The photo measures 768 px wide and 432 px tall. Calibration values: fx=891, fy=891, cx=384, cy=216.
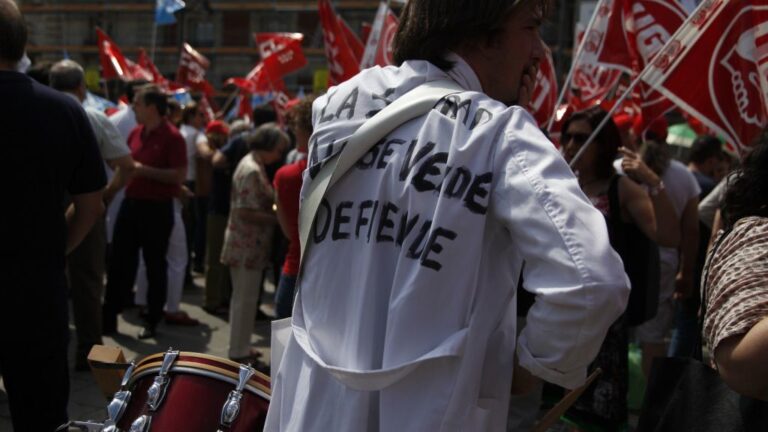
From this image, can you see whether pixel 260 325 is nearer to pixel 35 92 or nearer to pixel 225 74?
pixel 35 92

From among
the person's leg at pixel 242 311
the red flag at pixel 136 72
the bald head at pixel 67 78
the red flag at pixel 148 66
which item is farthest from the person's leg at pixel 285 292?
the red flag at pixel 148 66

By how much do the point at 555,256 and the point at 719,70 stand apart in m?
3.11

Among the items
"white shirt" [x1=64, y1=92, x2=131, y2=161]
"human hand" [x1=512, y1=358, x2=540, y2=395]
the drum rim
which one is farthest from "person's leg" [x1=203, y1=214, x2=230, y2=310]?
"human hand" [x1=512, y1=358, x2=540, y2=395]

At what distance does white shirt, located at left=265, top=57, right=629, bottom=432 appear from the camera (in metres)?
1.48

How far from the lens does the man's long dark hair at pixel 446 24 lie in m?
1.66

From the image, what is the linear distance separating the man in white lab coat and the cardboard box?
38.4 inches

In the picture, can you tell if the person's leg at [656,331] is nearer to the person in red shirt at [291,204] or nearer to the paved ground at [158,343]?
the paved ground at [158,343]

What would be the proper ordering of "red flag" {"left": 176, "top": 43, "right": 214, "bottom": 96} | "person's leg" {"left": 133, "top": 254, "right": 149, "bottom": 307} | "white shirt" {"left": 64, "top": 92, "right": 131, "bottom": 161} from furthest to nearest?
"red flag" {"left": 176, "top": 43, "right": 214, "bottom": 96} → "person's leg" {"left": 133, "top": 254, "right": 149, "bottom": 307} → "white shirt" {"left": 64, "top": 92, "right": 131, "bottom": 161}

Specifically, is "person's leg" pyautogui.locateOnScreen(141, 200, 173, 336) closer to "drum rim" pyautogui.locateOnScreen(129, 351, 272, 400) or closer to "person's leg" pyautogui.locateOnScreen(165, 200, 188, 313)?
"person's leg" pyautogui.locateOnScreen(165, 200, 188, 313)

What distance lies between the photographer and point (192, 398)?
222 cm

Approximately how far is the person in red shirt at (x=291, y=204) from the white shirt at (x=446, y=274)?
3.06 meters

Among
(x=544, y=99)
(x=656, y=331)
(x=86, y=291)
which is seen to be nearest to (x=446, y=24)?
(x=656, y=331)

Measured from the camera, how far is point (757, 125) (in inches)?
164

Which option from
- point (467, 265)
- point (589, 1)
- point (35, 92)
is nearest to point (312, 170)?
point (467, 265)
